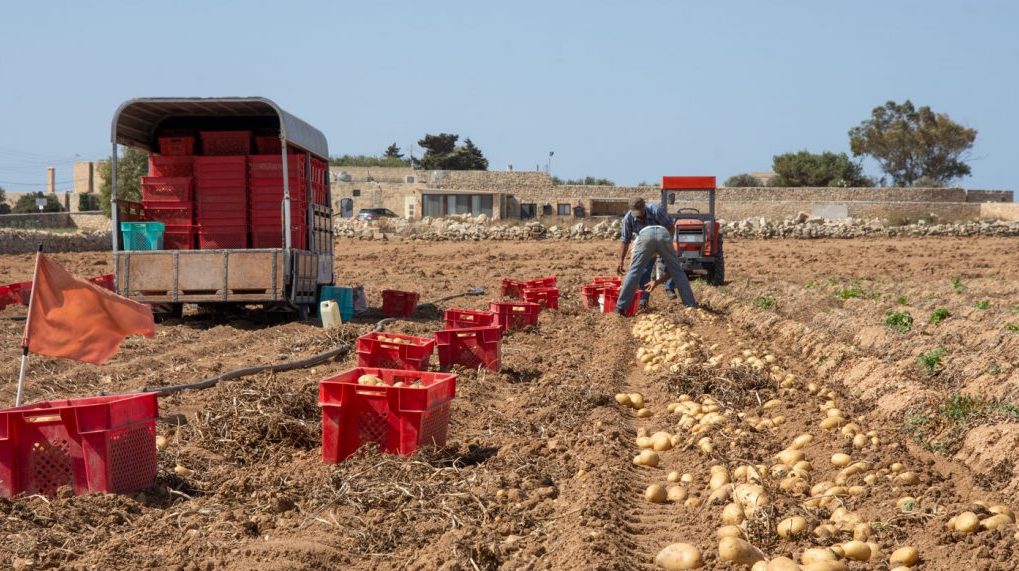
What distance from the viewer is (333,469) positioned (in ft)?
19.5

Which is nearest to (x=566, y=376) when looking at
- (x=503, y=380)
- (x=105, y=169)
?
(x=503, y=380)

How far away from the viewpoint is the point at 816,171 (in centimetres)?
6719

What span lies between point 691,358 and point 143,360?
5422 mm

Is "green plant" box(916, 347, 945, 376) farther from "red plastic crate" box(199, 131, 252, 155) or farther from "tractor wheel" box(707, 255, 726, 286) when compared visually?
"tractor wheel" box(707, 255, 726, 286)

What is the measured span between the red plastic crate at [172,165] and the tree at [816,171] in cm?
5712

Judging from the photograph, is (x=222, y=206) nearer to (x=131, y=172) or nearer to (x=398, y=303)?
(x=398, y=303)

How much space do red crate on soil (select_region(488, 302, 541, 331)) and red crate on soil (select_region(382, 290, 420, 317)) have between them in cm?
226

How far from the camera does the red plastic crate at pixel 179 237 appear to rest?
534 inches

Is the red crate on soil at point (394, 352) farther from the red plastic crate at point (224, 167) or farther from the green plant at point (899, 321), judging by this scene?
the red plastic crate at point (224, 167)

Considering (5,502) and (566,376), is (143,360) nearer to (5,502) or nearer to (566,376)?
(566,376)

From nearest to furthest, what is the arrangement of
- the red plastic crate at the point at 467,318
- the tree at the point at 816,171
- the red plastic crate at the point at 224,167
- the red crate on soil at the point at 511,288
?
the red plastic crate at the point at 467,318 → the red plastic crate at the point at 224,167 → the red crate on soil at the point at 511,288 → the tree at the point at 816,171

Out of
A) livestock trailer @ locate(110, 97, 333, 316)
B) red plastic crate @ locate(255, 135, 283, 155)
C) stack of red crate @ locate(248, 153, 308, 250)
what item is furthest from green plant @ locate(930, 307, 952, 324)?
red plastic crate @ locate(255, 135, 283, 155)

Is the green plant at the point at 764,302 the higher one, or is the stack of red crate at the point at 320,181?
the stack of red crate at the point at 320,181

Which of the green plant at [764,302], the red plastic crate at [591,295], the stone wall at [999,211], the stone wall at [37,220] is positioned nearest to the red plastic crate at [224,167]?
the red plastic crate at [591,295]
